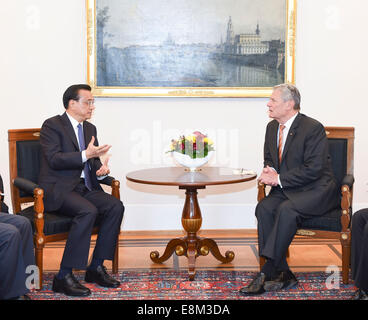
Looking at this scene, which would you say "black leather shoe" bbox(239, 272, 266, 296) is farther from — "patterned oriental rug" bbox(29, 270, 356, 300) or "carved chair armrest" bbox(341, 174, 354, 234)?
"carved chair armrest" bbox(341, 174, 354, 234)

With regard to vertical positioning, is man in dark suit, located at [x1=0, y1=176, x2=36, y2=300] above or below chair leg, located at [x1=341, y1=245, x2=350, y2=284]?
above

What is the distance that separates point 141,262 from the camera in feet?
15.4

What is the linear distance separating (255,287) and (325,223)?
29.7 inches

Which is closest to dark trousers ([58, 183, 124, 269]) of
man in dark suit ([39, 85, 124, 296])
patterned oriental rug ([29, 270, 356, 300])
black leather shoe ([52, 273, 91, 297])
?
man in dark suit ([39, 85, 124, 296])

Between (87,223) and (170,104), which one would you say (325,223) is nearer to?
(87,223)

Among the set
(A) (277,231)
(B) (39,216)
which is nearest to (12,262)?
(B) (39,216)

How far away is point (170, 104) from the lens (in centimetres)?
575

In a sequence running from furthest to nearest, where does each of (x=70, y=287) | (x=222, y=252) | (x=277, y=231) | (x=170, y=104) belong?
(x=170, y=104) < (x=222, y=252) < (x=277, y=231) < (x=70, y=287)

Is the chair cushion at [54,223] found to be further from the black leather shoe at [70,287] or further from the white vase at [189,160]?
the white vase at [189,160]

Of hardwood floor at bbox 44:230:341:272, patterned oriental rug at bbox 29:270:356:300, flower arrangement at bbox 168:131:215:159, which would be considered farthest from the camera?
hardwood floor at bbox 44:230:341:272

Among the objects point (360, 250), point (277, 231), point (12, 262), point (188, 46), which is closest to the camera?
point (12, 262)

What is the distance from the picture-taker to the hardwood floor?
458 cm

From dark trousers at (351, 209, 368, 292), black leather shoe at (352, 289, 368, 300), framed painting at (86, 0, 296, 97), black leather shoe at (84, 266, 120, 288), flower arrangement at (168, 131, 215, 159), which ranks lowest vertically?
black leather shoe at (84, 266, 120, 288)

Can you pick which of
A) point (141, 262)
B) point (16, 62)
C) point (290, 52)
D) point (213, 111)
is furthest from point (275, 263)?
point (16, 62)
